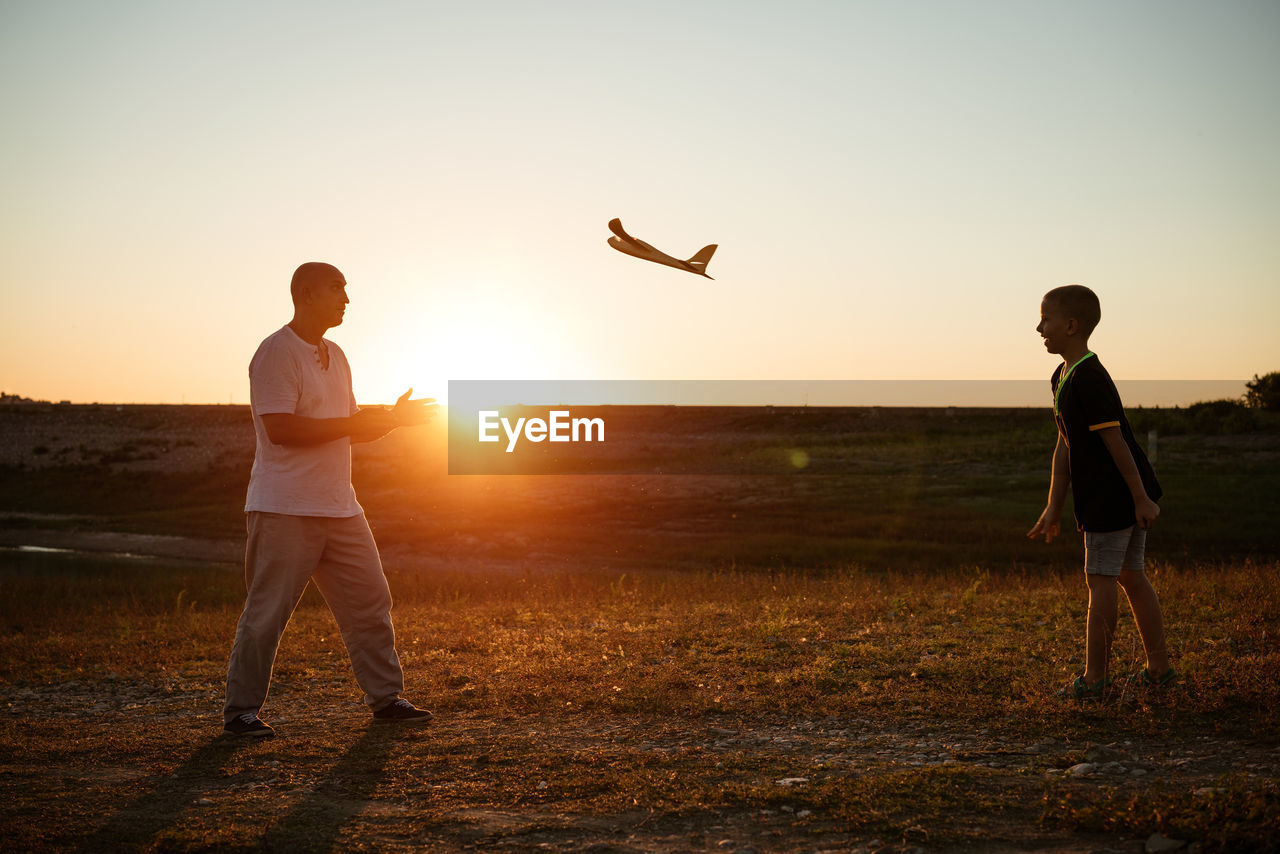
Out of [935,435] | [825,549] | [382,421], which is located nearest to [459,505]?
[825,549]

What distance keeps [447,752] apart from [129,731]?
6.33 ft

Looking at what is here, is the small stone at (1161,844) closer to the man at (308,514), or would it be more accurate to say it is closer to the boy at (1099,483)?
the boy at (1099,483)

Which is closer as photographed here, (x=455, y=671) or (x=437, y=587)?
(x=455, y=671)

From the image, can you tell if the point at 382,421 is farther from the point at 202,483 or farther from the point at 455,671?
the point at 202,483

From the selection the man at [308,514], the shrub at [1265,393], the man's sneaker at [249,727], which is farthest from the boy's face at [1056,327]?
the shrub at [1265,393]

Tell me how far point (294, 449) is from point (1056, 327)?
3.97 metres

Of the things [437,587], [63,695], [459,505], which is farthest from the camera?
[459,505]

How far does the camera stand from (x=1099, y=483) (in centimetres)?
525

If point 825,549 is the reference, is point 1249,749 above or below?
above

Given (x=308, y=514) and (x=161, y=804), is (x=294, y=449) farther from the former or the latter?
(x=161, y=804)

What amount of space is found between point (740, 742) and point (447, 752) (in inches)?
56.1

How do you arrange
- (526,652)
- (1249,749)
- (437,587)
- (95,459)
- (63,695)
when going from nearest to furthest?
(1249,749)
(63,695)
(526,652)
(437,587)
(95,459)

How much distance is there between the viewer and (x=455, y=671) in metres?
7.14

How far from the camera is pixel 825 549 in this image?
24578 mm
